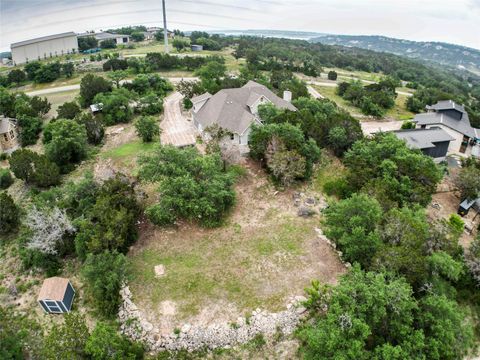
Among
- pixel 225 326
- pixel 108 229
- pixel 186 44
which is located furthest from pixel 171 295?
pixel 186 44

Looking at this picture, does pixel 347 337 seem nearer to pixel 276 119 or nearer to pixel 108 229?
pixel 108 229

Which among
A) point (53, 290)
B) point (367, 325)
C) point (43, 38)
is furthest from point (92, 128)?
point (43, 38)

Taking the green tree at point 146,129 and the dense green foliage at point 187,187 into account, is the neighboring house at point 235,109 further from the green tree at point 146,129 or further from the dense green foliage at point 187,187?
the dense green foliage at point 187,187

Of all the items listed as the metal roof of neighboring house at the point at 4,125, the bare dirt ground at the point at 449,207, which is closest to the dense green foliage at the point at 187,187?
the bare dirt ground at the point at 449,207

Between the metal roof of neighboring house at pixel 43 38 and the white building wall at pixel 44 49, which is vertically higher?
the metal roof of neighboring house at pixel 43 38

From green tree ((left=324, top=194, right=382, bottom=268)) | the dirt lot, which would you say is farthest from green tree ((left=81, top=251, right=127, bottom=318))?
green tree ((left=324, top=194, right=382, bottom=268))

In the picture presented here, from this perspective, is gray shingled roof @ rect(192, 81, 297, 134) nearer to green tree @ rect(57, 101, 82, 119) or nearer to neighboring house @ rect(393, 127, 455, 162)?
neighboring house @ rect(393, 127, 455, 162)

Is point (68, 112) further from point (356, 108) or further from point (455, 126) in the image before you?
point (455, 126)
